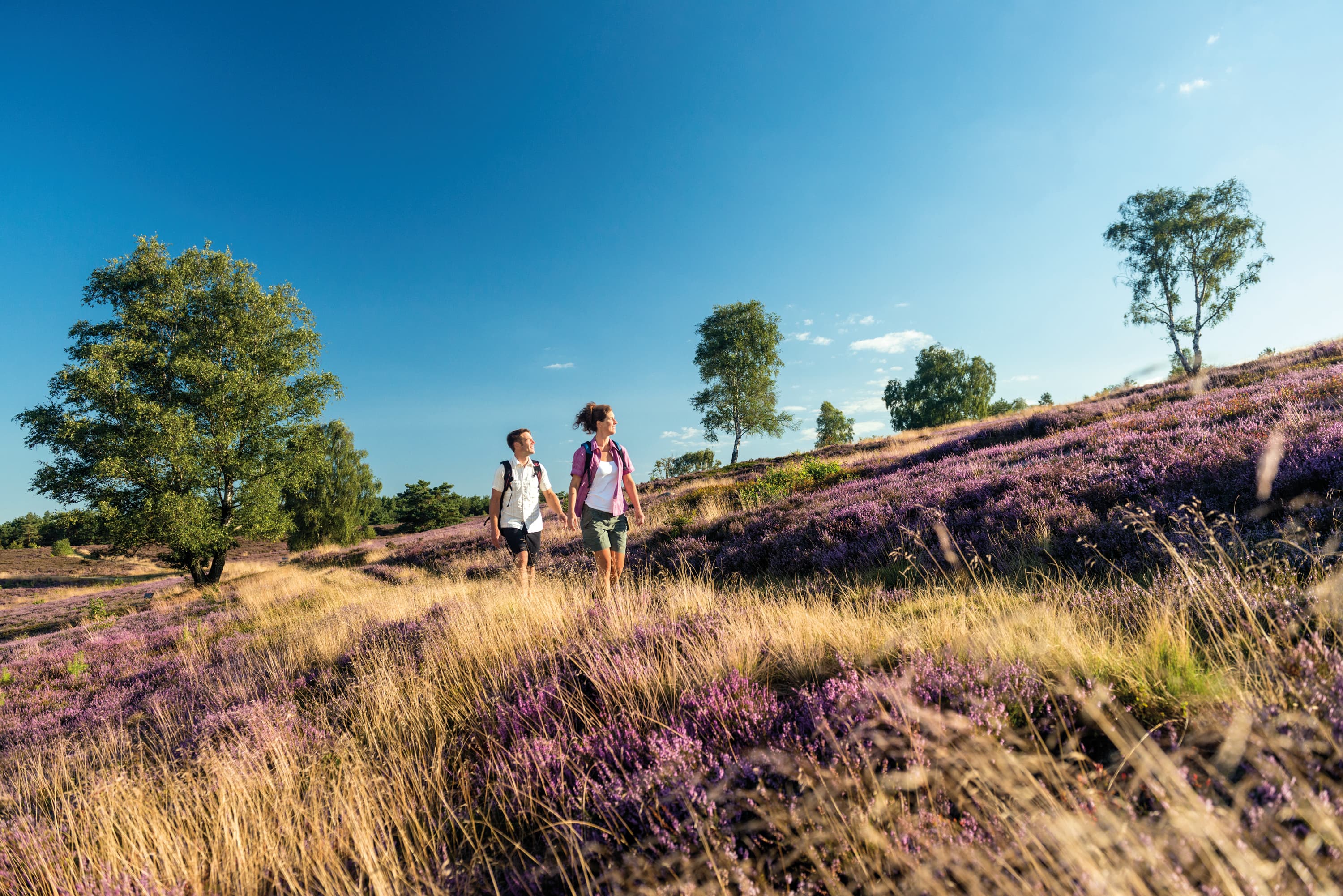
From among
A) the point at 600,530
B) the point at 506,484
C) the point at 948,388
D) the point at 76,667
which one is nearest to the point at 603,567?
the point at 600,530

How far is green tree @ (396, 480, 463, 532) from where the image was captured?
48531 mm

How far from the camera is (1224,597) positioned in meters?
3.02

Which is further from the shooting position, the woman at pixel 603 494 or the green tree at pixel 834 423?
the green tree at pixel 834 423

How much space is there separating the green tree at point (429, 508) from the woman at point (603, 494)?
45299 mm

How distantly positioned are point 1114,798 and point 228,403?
2780 cm

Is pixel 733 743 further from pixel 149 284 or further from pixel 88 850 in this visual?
pixel 149 284

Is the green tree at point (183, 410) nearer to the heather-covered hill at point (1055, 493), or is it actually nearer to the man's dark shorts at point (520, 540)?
the heather-covered hill at point (1055, 493)

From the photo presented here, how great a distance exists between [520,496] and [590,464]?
1.81 m

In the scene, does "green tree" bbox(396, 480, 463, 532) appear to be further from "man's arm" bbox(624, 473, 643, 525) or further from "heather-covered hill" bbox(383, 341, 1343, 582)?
"man's arm" bbox(624, 473, 643, 525)

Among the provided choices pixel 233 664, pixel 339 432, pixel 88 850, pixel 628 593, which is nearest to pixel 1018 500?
pixel 628 593

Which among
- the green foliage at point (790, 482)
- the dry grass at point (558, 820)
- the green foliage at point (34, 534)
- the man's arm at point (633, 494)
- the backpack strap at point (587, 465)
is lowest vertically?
the dry grass at point (558, 820)

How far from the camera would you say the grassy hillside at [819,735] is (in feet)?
5.33

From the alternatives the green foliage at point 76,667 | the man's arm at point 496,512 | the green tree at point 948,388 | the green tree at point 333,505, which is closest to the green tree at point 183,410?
the green foliage at point 76,667

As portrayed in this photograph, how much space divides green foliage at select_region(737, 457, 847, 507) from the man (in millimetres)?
5768
